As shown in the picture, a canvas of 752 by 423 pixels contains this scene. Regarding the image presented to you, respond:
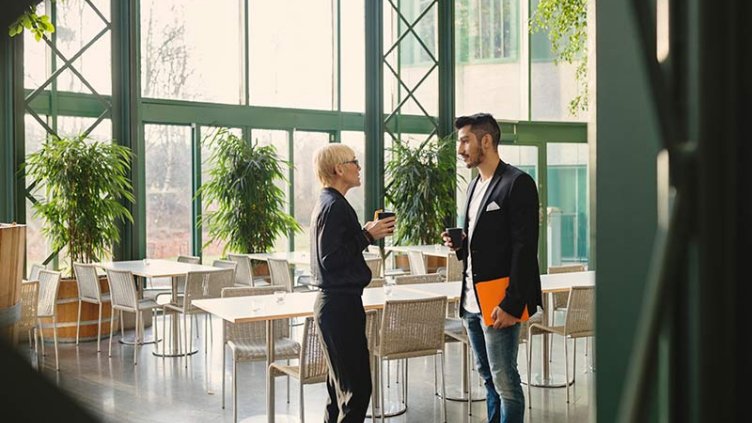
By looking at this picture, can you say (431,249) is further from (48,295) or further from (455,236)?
(455,236)

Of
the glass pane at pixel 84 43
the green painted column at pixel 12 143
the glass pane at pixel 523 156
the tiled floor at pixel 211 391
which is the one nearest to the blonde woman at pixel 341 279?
the tiled floor at pixel 211 391

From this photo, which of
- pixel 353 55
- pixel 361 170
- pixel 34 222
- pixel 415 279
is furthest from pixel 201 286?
pixel 353 55

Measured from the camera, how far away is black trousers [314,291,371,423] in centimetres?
390

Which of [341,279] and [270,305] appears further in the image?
[270,305]

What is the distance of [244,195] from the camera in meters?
10.5

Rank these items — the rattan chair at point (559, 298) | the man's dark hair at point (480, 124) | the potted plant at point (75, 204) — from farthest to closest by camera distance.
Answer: the potted plant at point (75, 204)
the rattan chair at point (559, 298)
the man's dark hair at point (480, 124)

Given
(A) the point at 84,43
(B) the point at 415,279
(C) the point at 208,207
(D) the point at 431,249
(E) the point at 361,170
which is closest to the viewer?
(B) the point at 415,279

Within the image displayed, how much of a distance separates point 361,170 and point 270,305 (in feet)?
25.3

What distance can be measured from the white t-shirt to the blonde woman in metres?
0.46

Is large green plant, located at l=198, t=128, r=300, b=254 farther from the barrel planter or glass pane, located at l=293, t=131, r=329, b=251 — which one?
the barrel planter

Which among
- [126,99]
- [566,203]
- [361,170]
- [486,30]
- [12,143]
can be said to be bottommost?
[566,203]

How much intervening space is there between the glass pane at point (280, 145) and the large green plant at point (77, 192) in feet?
9.71

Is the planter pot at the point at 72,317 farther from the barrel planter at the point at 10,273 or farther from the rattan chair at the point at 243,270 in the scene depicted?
the barrel planter at the point at 10,273

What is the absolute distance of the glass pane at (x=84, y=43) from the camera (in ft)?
32.2
